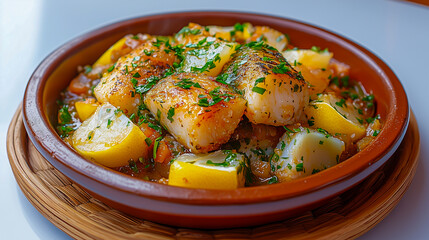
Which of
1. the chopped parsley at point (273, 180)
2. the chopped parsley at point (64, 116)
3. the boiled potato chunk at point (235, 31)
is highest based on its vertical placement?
the boiled potato chunk at point (235, 31)

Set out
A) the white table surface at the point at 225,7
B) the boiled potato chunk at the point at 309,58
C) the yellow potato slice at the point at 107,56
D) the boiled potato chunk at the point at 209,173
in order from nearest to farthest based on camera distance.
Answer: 1. the boiled potato chunk at the point at 209,173
2. the white table surface at the point at 225,7
3. the boiled potato chunk at the point at 309,58
4. the yellow potato slice at the point at 107,56

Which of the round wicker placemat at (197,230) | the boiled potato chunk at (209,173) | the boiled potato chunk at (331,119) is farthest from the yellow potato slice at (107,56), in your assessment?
the boiled potato chunk at (331,119)

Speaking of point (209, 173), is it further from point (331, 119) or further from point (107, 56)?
point (107, 56)

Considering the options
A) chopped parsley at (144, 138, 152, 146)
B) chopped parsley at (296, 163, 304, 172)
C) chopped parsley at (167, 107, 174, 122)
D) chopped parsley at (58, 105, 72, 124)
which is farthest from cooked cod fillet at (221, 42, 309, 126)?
chopped parsley at (58, 105, 72, 124)

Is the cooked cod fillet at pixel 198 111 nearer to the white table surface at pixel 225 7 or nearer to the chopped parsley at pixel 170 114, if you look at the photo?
the chopped parsley at pixel 170 114

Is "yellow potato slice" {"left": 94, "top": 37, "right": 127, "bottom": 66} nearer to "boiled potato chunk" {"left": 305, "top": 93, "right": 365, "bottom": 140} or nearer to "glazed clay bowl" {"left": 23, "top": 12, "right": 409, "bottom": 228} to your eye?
"glazed clay bowl" {"left": 23, "top": 12, "right": 409, "bottom": 228}

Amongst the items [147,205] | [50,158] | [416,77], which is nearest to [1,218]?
[50,158]
